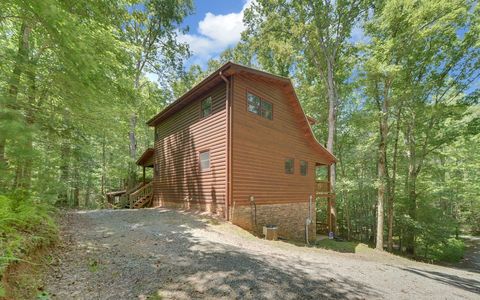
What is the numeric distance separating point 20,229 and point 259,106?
9.20m

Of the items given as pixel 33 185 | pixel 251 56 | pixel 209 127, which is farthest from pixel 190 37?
pixel 33 185

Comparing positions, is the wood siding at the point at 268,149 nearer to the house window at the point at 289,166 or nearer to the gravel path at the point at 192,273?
the house window at the point at 289,166

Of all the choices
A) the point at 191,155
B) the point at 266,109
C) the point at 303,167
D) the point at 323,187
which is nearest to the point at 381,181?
the point at 303,167

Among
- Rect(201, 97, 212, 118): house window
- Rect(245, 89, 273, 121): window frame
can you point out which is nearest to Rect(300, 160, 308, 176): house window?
Rect(245, 89, 273, 121): window frame

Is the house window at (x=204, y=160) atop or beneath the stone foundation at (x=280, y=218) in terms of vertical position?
atop

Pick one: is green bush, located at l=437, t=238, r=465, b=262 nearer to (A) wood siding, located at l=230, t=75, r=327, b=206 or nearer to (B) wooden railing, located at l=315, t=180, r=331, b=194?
(B) wooden railing, located at l=315, t=180, r=331, b=194

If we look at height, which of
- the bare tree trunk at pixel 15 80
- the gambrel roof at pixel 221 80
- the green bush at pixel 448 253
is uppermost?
the gambrel roof at pixel 221 80

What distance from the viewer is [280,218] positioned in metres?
12.0

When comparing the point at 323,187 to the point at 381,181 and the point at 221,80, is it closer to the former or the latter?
the point at 381,181

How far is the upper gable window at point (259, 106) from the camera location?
35.6 feet

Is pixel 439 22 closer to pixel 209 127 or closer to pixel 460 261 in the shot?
pixel 209 127

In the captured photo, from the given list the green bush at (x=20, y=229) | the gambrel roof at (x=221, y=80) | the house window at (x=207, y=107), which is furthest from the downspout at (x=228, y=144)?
the green bush at (x=20, y=229)

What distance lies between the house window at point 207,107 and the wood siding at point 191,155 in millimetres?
195

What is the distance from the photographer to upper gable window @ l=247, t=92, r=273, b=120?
35.6ft
